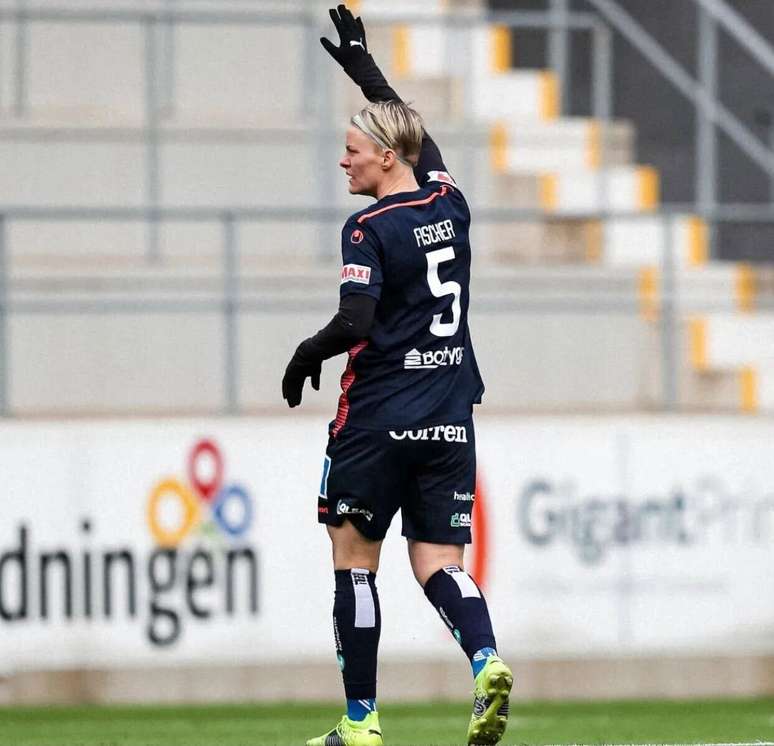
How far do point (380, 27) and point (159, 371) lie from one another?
13.0ft

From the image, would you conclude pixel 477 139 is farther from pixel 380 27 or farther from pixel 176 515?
pixel 176 515

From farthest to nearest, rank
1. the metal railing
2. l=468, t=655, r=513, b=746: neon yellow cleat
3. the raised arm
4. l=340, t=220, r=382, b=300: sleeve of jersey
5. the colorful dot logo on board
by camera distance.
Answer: the metal railing < the colorful dot logo on board < the raised arm < l=340, t=220, r=382, b=300: sleeve of jersey < l=468, t=655, r=513, b=746: neon yellow cleat

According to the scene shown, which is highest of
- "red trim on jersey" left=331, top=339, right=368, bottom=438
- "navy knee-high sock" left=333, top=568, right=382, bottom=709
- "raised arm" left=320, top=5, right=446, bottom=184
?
"raised arm" left=320, top=5, right=446, bottom=184

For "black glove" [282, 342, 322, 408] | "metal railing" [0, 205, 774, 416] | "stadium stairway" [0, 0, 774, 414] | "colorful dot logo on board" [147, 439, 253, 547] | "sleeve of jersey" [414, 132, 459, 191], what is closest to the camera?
"black glove" [282, 342, 322, 408]

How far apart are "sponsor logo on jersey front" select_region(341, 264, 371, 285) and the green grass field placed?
2329 mm

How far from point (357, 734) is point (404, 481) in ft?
2.62

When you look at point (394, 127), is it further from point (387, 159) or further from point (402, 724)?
point (402, 724)

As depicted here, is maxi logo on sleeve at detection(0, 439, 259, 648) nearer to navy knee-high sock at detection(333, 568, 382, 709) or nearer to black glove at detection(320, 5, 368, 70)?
black glove at detection(320, 5, 368, 70)

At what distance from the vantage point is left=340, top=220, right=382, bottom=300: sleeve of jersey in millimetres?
5719

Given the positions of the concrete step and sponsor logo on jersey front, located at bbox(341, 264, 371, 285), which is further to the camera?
the concrete step

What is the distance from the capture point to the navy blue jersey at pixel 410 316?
580cm

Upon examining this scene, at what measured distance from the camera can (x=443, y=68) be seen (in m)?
14.1

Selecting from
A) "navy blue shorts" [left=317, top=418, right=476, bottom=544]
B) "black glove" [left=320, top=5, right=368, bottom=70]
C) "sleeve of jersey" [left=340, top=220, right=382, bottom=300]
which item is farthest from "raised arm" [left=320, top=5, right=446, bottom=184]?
"navy blue shorts" [left=317, top=418, right=476, bottom=544]

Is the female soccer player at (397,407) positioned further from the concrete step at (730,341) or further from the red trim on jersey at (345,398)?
the concrete step at (730,341)
